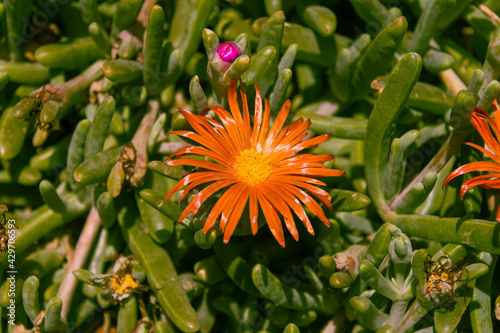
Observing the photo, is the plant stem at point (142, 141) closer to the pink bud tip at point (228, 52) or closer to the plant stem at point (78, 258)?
the plant stem at point (78, 258)

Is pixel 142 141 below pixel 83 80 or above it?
below

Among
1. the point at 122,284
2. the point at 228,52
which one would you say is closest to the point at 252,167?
the point at 228,52

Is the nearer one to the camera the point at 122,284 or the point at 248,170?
the point at 248,170

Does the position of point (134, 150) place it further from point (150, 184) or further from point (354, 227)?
point (354, 227)

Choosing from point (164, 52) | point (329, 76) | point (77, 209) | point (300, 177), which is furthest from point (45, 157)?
point (329, 76)

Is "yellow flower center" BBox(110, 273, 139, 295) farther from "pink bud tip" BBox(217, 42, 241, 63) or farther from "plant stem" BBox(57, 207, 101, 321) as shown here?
"pink bud tip" BBox(217, 42, 241, 63)

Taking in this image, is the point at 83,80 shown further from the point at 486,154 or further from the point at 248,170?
the point at 486,154

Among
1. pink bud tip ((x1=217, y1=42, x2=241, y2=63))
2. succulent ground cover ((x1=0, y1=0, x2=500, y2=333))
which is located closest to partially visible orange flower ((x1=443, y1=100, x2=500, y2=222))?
succulent ground cover ((x1=0, y1=0, x2=500, y2=333))

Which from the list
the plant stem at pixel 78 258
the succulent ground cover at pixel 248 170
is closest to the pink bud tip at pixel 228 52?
the succulent ground cover at pixel 248 170
